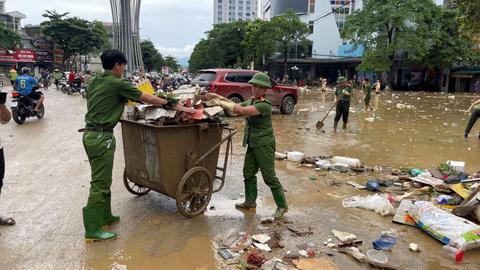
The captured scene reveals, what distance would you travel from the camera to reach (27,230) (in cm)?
421

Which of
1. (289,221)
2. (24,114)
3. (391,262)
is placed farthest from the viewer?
(24,114)

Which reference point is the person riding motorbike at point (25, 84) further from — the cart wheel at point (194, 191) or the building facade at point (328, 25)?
the building facade at point (328, 25)

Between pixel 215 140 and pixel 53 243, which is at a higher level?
pixel 215 140

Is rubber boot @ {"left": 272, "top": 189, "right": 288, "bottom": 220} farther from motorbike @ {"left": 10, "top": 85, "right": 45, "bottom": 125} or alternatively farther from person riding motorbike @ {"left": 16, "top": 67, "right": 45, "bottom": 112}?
person riding motorbike @ {"left": 16, "top": 67, "right": 45, "bottom": 112}

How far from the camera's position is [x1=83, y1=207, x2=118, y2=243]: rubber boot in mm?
3922

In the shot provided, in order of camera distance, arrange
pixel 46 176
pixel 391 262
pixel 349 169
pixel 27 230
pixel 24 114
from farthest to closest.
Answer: pixel 24 114
pixel 349 169
pixel 46 176
pixel 27 230
pixel 391 262

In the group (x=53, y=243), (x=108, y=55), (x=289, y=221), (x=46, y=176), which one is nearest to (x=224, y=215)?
(x=289, y=221)

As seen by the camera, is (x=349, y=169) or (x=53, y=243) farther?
(x=349, y=169)

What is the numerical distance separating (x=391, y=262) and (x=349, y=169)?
3.43 metres

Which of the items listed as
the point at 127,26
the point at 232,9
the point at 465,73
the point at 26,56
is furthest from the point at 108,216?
the point at 232,9

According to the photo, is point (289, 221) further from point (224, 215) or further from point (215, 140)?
point (215, 140)

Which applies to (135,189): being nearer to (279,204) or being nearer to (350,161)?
(279,204)

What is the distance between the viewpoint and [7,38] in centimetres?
4825

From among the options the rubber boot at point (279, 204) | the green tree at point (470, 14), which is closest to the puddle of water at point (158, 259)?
the rubber boot at point (279, 204)
